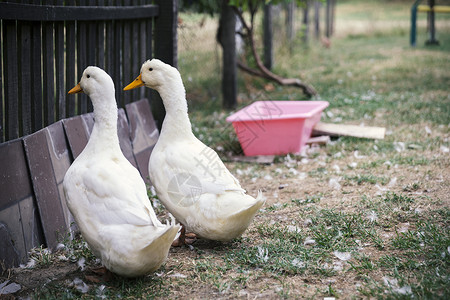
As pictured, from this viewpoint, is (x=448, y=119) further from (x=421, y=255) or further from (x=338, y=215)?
(x=421, y=255)

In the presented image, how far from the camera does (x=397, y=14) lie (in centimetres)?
2491

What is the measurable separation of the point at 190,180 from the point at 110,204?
2.25 ft

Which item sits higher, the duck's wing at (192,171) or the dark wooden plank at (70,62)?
the dark wooden plank at (70,62)

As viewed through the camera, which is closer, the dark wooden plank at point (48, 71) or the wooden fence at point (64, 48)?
the wooden fence at point (64, 48)

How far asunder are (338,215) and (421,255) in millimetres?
869

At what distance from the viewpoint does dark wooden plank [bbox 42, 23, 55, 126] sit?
418cm

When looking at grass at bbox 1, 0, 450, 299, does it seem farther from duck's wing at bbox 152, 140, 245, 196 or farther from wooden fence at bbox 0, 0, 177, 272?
duck's wing at bbox 152, 140, 245, 196

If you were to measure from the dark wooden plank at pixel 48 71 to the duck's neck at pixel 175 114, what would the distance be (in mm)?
941

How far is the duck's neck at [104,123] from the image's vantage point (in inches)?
135

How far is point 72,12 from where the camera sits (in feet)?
14.4

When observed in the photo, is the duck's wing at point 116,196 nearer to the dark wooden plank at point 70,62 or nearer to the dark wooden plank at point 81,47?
the dark wooden plank at point 70,62

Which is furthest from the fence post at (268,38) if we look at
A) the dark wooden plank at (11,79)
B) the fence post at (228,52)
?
the dark wooden plank at (11,79)

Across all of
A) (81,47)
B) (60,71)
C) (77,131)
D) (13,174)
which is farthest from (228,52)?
(13,174)

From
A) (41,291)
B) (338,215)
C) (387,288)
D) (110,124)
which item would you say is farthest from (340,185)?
(41,291)
